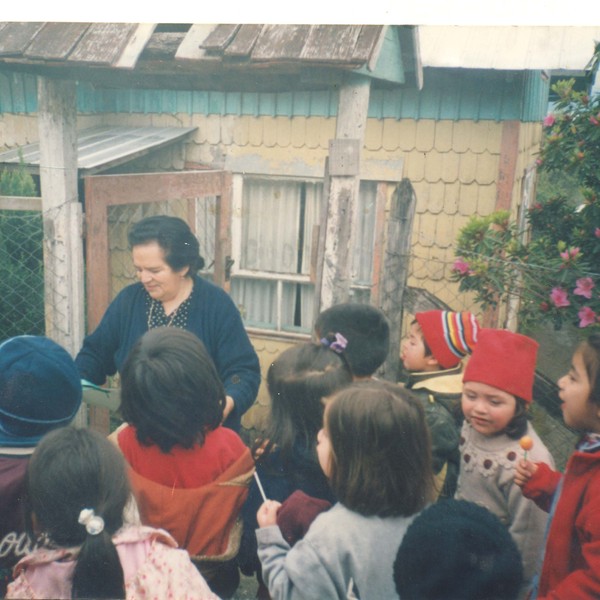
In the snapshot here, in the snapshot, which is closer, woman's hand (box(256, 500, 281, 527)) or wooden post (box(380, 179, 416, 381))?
woman's hand (box(256, 500, 281, 527))

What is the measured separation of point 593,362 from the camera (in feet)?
4.70

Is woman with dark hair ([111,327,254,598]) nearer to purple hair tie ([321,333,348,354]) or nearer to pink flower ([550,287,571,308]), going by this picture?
purple hair tie ([321,333,348,354])

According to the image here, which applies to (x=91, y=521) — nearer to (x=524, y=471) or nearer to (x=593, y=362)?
(x=524, y=471)

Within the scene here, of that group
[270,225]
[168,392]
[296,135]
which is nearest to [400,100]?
[296,135]

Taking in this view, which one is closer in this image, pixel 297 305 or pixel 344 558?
pixel 344 558

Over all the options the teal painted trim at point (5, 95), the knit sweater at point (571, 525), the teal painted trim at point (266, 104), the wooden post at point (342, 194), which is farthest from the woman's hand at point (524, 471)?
the teal painted trim at point (5, 95)

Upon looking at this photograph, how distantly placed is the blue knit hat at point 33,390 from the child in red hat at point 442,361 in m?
0.98

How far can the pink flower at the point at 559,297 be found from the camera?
7.22ft

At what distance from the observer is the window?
4016 mm

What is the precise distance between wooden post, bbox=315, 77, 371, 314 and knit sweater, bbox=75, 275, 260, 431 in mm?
426

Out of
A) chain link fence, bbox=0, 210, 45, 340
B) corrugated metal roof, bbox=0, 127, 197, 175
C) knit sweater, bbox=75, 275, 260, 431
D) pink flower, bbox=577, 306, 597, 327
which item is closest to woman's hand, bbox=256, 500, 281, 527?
knit sweater, bbox=75, 275, 260, 431

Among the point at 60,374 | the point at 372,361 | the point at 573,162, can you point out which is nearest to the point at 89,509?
the point at 60,374

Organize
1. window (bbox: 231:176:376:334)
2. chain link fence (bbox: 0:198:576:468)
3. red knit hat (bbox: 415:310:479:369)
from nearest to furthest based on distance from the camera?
red knit hat (bbox: 415:310:479:369) < chain link fence (bbox: 0:198:576:468) < window (bbox: 231:176:376:334)

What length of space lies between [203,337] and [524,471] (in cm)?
113
